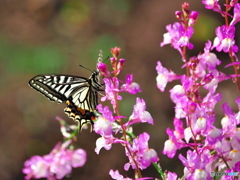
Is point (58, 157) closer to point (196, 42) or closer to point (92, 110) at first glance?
point (92, 110)

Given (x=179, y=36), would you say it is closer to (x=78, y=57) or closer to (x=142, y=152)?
(x=142, y=152)

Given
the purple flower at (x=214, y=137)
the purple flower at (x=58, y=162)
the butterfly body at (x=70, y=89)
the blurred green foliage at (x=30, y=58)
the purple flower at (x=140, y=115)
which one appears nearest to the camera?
the purple flower at (x=214, y=137)

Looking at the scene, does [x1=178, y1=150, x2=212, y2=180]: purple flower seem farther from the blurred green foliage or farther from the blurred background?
the blurred green foliage

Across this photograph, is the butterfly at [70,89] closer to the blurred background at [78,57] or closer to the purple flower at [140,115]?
the purple flower at [140,115]

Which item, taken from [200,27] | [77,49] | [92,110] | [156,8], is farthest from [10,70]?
[92,110]

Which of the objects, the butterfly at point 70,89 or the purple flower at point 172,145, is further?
the butterfly at point 70,89

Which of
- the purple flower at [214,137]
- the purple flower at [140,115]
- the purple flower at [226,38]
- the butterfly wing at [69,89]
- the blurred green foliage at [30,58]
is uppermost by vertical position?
the blurred green foliage at [30,58]

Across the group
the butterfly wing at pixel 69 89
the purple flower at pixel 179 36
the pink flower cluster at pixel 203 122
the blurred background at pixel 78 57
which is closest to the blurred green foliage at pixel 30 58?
the blurred background at pixel 78 57
